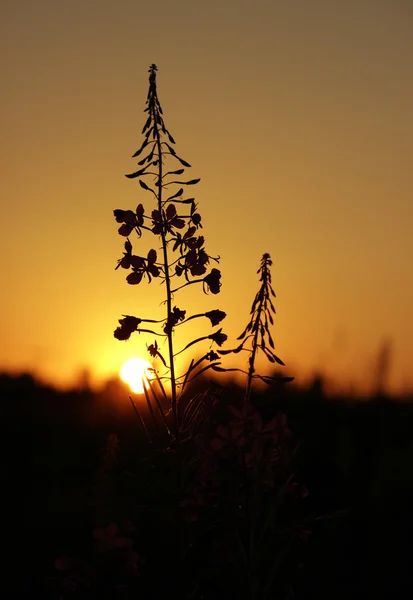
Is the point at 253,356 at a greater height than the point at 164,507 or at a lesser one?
greater

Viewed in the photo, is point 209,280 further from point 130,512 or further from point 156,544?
point 130,512

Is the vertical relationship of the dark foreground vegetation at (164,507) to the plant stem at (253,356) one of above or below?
below

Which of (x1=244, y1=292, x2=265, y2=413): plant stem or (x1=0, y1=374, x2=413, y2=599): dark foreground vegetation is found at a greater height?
(x1=244, y1=292, x2=265, y2=413): plant stem

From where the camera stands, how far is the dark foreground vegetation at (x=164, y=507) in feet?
13.4

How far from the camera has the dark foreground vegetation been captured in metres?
4.08

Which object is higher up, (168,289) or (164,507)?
(168,289)

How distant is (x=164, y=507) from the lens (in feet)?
13.9
